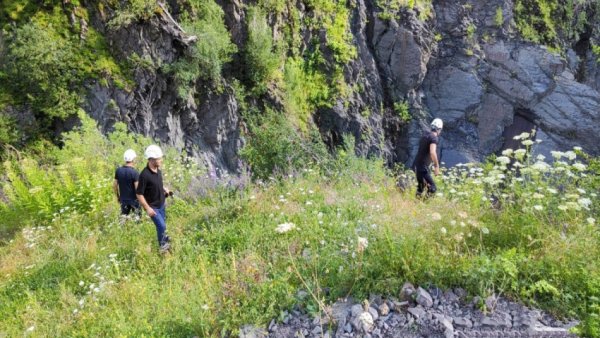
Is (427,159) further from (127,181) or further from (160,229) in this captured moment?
(127,181)

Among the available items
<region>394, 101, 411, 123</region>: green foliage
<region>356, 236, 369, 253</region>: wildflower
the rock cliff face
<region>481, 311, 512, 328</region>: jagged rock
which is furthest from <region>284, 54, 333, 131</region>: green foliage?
<region>481, 311, 512, 328</region>: jagged rock

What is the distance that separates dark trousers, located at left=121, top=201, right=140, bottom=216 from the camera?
6.39 metres

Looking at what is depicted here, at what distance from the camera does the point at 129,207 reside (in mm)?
6477

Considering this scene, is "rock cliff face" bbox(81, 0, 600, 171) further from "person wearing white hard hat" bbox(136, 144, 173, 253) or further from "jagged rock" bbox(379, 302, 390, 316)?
"jagged rock" bbox(379, 302, 390, 316)

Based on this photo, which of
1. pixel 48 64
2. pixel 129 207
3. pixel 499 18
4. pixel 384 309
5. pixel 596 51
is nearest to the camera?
pixel 384 309

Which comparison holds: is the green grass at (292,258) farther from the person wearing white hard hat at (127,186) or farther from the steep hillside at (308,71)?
the steep hillside at (308,71)

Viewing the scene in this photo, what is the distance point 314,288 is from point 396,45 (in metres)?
17.5

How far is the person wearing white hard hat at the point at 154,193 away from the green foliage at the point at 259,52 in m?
8.74

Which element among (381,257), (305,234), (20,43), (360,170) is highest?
(20,43)

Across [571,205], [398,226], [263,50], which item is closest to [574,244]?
[571,205]

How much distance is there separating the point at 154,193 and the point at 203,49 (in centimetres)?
687

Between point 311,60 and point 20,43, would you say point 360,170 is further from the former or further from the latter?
point 311,60

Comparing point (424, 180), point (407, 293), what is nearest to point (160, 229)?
point (407, 293)

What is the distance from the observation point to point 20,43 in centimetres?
858
